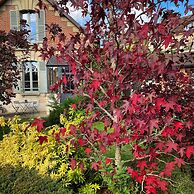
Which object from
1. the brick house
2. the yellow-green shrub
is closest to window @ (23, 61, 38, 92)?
the brick house

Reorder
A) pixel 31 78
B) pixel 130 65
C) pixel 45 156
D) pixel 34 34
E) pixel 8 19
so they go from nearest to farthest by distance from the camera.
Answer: pixel 130 65, pixel 45 156, pixel 34 34, pixel 8 19, pixel 31 78

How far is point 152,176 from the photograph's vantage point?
3375 mm

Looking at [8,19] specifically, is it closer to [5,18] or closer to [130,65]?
[5,18]

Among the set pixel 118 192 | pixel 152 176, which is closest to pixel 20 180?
pixel 118 192

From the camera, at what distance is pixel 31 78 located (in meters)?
18.6

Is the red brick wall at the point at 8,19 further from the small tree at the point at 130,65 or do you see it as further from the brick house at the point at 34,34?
the small tree at the point at 130,65

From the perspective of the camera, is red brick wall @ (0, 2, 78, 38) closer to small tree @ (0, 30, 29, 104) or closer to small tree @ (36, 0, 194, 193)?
small tree @ (0, 30, 29, 104)

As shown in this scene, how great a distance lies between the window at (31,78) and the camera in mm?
18531

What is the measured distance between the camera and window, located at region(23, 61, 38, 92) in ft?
60.8

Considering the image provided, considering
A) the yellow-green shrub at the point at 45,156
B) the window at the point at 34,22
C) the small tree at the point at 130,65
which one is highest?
the window at the point at 34,22

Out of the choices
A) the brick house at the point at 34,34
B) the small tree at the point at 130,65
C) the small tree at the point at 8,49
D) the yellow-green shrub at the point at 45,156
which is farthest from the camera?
the brick house at the point at 34,34

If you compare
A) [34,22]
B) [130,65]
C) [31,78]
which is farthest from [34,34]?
[130,65]

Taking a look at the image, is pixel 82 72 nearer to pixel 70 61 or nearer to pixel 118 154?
pixel 70 61

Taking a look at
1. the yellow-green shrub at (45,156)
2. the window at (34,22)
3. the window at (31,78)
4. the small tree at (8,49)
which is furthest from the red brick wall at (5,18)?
the yellow-green shrub at (45,156)
